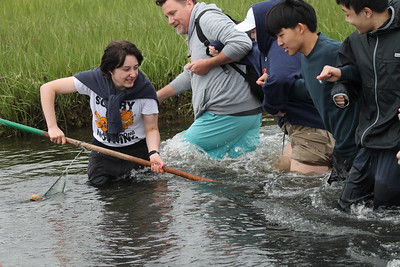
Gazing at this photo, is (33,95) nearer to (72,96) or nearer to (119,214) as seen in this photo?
(72,96)

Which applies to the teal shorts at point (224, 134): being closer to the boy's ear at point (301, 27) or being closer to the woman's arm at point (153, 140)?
the woman's arm at point (153, 140)

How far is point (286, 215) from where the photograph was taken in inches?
216

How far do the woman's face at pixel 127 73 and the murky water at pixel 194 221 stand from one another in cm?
86

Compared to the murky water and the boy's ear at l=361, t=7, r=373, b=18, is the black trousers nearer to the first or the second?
the murky water

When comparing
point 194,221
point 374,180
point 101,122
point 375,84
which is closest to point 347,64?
point 375,84

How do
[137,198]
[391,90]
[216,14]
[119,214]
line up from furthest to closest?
→ [216,14]
[137,198]
[119,214]
[391,90]

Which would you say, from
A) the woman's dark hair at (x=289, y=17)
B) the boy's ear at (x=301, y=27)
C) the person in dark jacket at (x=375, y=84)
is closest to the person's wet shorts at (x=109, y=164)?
the woman's dark hair at (x=289, y=17)

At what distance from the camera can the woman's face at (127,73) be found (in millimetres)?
6348

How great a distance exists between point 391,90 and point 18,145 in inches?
189

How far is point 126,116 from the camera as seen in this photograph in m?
6.57

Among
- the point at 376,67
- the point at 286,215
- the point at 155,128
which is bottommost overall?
the point at 286,215

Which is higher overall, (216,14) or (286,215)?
(216,14)

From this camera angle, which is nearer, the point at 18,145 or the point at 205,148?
the point at 205,148

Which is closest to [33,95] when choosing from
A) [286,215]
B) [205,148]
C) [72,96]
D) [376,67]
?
[72,96]
